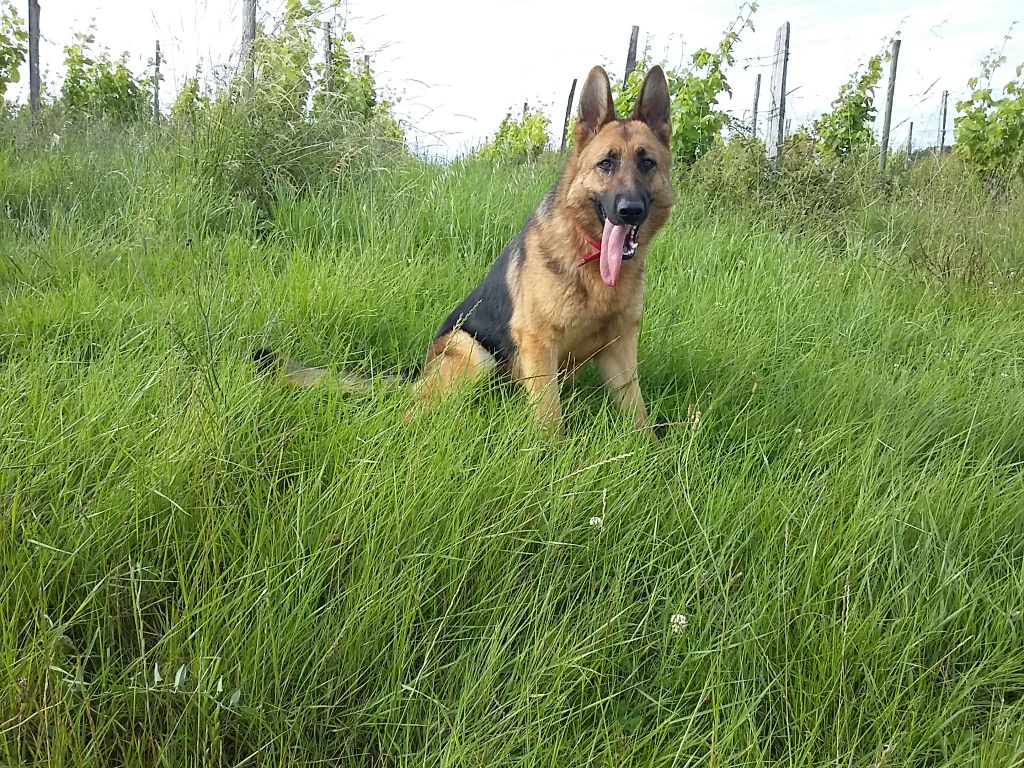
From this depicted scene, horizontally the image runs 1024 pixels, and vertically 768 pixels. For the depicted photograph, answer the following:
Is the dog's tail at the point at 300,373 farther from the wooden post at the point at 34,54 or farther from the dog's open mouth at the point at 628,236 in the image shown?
the wooden post at the point at 34,54

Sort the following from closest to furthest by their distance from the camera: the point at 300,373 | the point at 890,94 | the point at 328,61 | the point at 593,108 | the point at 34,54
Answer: the point at 300,373, the point at 593,108, the point at 328,61, the point at 34,54, the point at 890,94

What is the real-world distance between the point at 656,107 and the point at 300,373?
219 centimetres

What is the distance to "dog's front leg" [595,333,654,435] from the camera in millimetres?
2766

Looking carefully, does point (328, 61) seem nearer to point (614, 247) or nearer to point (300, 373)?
point (614, 247)

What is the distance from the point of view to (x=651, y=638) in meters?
1.57

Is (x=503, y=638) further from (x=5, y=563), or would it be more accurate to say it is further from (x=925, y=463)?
(x=925, y=463)

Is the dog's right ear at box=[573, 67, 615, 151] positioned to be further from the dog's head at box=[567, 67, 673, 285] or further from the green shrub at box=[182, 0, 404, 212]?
the green shrub at box=[182, 0, 404, 212]

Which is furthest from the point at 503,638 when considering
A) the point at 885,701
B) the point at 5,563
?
the point at 5,563

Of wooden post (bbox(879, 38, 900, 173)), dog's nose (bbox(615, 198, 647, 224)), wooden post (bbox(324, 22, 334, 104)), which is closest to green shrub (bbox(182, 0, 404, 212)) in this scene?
wooden post (bbox(324, 22, 334, 104))

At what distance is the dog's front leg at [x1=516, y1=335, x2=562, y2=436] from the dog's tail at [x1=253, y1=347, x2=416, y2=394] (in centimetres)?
61

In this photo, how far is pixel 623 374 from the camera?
2912 millimetres

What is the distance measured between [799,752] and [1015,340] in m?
3.50

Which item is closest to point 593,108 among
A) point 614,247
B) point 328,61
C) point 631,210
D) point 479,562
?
point 631,210

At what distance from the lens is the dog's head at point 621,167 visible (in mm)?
2857
